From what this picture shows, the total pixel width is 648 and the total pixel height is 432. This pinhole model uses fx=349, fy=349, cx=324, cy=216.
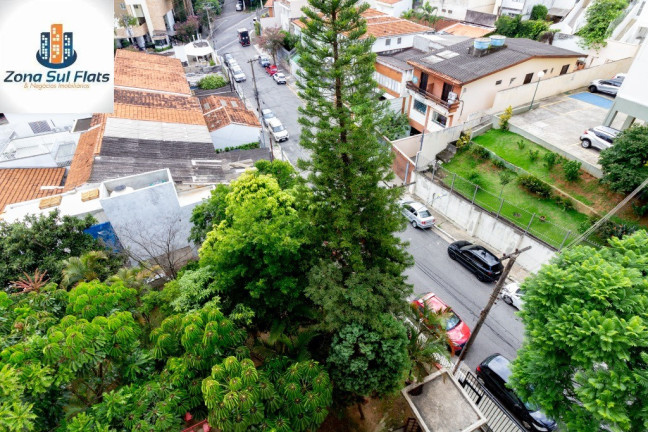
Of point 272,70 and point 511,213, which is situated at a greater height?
point 511,213

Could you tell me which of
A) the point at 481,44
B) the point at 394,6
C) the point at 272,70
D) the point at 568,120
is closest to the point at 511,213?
the point at 568,120

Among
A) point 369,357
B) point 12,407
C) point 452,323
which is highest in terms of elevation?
point 12,407

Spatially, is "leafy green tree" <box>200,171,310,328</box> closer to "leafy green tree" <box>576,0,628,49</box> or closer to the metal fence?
the metal fence

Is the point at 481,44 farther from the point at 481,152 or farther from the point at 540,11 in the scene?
the point at 540,11

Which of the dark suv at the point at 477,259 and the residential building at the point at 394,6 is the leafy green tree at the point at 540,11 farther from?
the dark suv at the point at 477,259

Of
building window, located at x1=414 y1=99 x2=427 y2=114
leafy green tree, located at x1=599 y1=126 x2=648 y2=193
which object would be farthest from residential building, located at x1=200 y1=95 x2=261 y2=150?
leafy green tree, located at x1=599 y1=126 x2=648 y2=193

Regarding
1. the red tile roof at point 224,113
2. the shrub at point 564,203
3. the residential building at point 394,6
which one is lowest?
the shrub at point 564,203

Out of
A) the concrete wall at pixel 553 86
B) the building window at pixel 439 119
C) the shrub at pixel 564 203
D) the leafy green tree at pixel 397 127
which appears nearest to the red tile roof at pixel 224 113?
the leafy green tree at pixel 397 127
